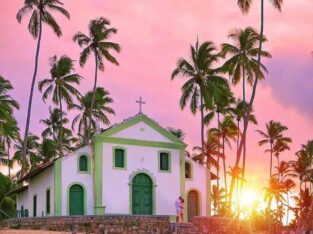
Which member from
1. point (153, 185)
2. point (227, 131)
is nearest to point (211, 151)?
point (227, 131)

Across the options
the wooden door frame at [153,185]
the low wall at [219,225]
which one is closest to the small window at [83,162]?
the wooden door frame at [153,185]

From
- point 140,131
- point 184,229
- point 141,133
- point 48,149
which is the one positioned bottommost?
point 184,229

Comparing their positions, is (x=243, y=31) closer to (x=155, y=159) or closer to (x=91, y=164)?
(x=155, y=159)

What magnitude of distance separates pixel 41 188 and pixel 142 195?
6649 mm

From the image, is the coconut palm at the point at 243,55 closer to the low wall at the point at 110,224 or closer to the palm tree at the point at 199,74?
the palm tree at the point at 199,74

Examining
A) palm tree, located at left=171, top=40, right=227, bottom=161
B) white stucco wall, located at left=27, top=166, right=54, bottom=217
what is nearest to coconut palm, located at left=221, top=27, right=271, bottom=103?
palm tree, located at left=171, top=40, right=227, bottom=161

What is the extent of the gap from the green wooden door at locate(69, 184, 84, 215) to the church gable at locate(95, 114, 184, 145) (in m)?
3.68

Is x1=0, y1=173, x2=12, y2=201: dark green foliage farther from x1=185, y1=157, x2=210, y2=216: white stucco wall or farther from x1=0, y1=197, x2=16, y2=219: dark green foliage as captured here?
x1=185, y1=157, x2=210, y2=216: white stucco wall

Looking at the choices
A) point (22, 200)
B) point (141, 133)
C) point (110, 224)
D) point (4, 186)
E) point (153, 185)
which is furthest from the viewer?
point (4, 186)

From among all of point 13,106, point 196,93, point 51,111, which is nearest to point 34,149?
point 51,111

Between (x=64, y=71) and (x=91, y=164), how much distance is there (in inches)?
592

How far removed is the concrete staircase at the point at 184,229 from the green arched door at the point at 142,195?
850 centimetres

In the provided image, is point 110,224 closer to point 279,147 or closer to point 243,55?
point 243,55

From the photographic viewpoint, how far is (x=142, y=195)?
44688 millimetres
